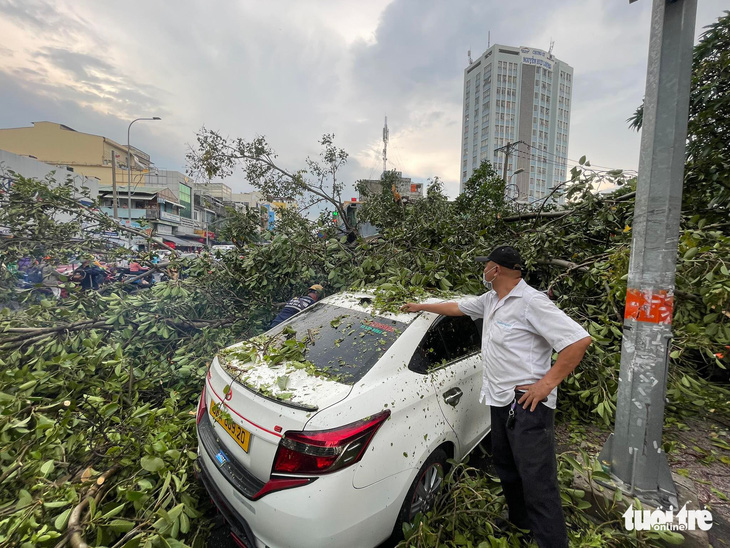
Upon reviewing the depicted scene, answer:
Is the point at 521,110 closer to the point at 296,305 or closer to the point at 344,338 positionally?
the point at 296,305

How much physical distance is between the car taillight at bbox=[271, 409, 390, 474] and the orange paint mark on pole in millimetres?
1945

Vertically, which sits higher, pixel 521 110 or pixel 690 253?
pixel 521 110

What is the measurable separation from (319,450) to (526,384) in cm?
125

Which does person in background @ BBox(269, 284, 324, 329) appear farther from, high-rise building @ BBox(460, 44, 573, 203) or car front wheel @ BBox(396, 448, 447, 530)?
high-rise building @ BBox(460, 44, 573, 203)

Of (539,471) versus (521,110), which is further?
(521,110)

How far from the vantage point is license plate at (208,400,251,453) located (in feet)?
6.29

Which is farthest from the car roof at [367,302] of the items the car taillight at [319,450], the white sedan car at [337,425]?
the car taillight at [319,450]

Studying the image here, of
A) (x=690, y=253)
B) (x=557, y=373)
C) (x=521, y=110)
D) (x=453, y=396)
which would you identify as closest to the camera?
(x=557, y=373)

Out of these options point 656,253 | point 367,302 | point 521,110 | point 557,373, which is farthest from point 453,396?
point 521,110

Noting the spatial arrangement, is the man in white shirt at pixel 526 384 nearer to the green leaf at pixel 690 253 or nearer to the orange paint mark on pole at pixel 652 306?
the orange paint mark on pole at pixel 652 306

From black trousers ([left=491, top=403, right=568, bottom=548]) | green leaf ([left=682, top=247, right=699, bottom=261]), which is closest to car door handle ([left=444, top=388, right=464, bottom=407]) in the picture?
black trousers ([left=491, top=403, right=568, bottom=548])

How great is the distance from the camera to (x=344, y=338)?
2.48m

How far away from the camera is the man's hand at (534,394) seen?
74.9 inches

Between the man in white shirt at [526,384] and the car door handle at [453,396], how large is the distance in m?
0.26
